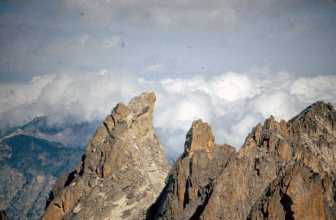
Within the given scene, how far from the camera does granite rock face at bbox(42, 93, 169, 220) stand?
391 ft

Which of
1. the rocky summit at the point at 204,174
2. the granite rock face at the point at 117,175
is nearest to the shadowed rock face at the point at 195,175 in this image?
the rocky summit at the point at 204,174

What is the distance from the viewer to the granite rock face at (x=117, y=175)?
11906cm

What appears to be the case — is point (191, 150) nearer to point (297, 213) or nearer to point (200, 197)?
point (200, 197)

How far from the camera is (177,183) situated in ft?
324

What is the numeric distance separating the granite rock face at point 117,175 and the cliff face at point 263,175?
1162 cm

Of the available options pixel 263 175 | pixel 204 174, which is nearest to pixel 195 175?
pixel 204 174

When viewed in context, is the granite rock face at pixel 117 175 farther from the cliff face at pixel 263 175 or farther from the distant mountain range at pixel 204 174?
the cliff face at pixel 263 175

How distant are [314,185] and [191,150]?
118ft

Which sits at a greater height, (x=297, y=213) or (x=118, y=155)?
(x=118, y=155)

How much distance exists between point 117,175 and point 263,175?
52470 millimetres

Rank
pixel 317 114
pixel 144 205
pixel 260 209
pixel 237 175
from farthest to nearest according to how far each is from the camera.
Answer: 1. pixel 144 205
2. pixel 317 114
3. pixel 237 175
4. pixel 260 209

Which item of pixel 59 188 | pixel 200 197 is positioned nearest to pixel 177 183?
pixel 200 197

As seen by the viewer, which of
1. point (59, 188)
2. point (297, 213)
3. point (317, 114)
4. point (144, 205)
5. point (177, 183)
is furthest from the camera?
point (59, 188)

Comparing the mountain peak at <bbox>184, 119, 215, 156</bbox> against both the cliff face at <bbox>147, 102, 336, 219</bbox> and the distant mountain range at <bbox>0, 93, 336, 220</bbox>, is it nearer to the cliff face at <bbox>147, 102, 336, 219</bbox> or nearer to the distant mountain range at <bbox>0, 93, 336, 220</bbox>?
the cliff face at <bbox>147, 102, 336, 219</bbox>
